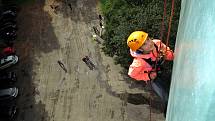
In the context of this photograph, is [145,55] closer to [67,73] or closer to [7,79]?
[67,73]

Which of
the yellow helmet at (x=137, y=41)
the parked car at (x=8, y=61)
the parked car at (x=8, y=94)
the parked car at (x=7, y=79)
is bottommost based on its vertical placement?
the parked car at (x=8, y=94)

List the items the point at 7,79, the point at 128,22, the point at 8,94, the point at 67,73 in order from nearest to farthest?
the point at 128,22 → the point at 8,94 → the point at 7,79 → the point at 67,73

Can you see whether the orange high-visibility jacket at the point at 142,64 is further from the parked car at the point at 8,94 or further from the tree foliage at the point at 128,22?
the parked car at the point at 8,94

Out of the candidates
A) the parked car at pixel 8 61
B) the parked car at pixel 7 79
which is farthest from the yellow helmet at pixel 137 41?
the parked car at pixel 8 61

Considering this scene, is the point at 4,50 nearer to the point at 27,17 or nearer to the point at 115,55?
the point at 27,17

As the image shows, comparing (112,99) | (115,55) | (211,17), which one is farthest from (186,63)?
(115,55)

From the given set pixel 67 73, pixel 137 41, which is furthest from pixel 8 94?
pixel 137 41

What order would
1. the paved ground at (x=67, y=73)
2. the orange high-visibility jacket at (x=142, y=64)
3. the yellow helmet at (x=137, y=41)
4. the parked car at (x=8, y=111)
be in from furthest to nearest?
the paved ground at (x=67, y=73), the parked car at (x=8, y=111), the orange high-visibility jacket at (x=142, y=64), the yellow helmet at (x=137, y=41)
